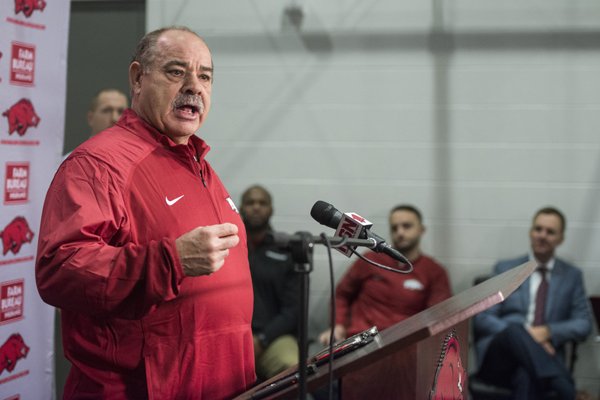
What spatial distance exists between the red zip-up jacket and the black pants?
2.22m

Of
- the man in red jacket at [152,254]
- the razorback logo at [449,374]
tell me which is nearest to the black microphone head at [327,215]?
the man in red jacket at [152,254]

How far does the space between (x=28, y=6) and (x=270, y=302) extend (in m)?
2.07

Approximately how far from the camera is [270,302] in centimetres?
415

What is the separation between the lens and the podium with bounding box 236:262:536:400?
129 centimetres

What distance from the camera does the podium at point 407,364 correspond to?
129 cm

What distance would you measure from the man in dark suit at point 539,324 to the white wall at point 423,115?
312mm

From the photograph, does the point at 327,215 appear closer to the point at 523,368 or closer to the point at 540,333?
the point at 523,368

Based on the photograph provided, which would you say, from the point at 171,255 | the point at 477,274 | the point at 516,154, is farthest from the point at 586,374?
the point at 171,255

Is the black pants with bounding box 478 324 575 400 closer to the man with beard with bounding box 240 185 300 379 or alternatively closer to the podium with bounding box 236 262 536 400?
the man with beard with bounding box 240 185 300 379

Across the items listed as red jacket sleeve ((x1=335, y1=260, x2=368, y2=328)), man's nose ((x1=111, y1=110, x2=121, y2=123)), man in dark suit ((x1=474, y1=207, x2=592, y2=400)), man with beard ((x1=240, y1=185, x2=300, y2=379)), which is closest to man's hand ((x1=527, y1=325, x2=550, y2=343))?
man in dark suit ((x1=474, y1=207, x2=592, y2=400))

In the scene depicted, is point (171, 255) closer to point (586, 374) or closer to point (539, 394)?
point (539, 394)

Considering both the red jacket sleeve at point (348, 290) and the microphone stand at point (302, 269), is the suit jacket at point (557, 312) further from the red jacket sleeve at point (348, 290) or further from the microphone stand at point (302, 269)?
the microphone stand at point (302, 269)

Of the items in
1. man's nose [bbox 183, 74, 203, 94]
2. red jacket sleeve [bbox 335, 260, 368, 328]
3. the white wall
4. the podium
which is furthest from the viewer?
the white wall

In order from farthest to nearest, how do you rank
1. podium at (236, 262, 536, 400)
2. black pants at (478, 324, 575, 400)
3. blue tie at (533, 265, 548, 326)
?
blue tie at (533, 265, 548, 326)
black pants at (478, 324, 575, 400)
podium at (236, 262, 536, 400)
